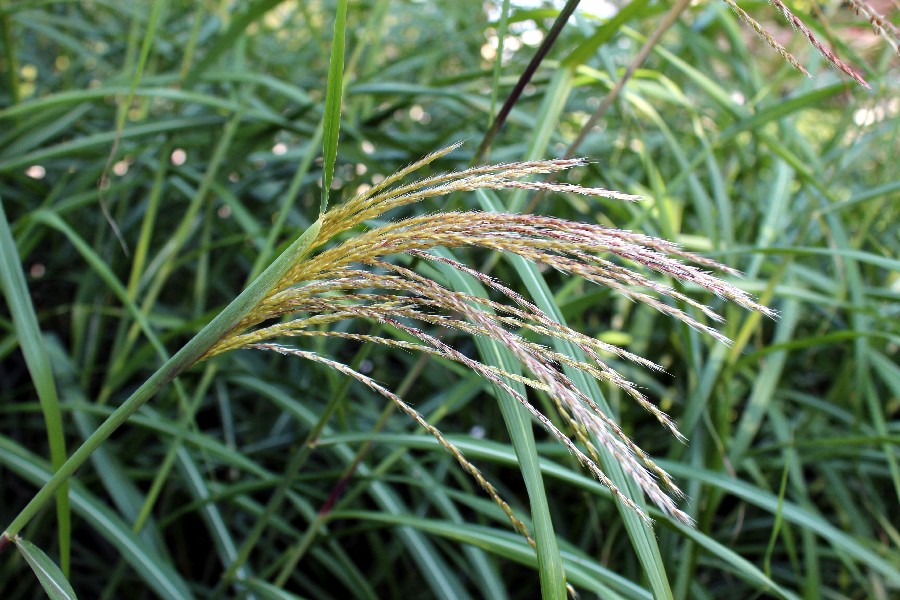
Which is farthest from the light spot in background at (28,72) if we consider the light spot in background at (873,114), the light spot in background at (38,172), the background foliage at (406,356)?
the light spot in background at (873,114)

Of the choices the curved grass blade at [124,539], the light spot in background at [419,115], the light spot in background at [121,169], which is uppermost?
the light spot in background at [419,115]

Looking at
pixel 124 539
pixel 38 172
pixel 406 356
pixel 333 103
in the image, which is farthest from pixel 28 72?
pixel 333 103

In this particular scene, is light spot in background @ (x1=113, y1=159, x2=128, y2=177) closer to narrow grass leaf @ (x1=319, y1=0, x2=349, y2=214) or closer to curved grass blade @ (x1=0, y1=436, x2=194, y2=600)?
curved grass blade @ (x1=0, y1=436, x2=194, y2=600)

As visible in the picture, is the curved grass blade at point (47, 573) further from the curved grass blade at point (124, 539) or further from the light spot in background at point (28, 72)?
the light spot in background at point (28, 72)

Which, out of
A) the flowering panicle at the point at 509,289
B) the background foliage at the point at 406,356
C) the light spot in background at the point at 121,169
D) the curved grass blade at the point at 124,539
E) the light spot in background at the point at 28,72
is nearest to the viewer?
the flowering panicle at the point at 509,289

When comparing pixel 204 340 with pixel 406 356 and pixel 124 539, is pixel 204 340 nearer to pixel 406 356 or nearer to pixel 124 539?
pixel 124 539

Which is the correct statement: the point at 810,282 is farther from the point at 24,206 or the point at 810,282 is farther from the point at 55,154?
the point at 24,206
